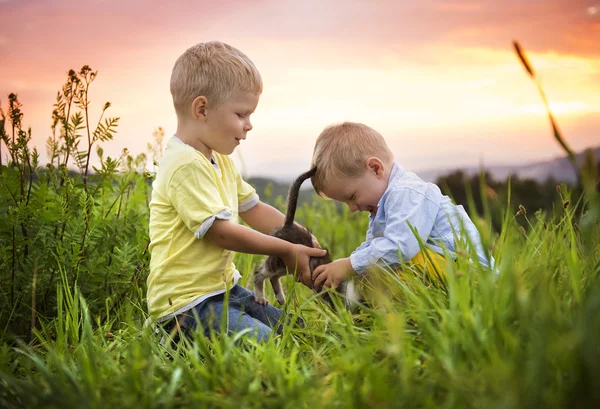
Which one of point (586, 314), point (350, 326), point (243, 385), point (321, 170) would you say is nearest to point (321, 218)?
point (321, 170)

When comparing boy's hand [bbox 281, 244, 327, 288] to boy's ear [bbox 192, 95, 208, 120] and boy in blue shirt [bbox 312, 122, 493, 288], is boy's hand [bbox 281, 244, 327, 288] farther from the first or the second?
boy's ear [bbox 192, 95, 208, 120]

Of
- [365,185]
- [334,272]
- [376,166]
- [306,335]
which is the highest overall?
[376,166]

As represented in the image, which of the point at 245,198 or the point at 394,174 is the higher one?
the point at 394,174

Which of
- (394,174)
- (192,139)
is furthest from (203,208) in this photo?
(394,174)

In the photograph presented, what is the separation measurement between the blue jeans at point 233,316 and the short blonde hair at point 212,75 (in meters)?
1.27

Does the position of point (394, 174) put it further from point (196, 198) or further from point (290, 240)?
point (196, 198)

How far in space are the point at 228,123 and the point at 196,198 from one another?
21.6 inches

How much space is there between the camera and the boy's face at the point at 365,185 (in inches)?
149

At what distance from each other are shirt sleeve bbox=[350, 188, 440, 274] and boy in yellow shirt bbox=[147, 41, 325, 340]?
0.33 meters

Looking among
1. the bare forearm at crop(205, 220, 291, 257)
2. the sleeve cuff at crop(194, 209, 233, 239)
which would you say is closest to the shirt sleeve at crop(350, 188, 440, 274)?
the bare forearm at crop(205, 220, 291, 257)

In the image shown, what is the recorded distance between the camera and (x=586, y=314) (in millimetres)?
1705

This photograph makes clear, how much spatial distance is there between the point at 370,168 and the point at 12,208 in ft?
7.45

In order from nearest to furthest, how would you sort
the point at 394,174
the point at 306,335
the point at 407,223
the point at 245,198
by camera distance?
the point at 407,223 < the point at 306,335 < the point at 394,174 < the point at 245,198

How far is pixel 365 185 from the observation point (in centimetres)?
379
